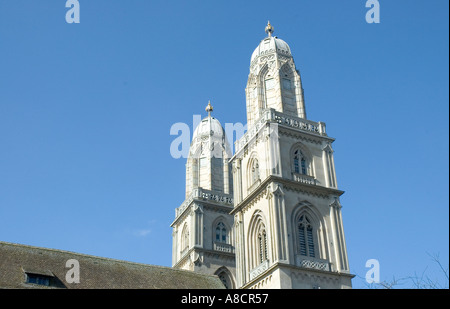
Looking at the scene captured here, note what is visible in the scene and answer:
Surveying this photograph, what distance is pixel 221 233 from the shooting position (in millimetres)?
62500

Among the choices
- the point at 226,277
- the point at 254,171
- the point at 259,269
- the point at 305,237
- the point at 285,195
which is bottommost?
the point at 259,269

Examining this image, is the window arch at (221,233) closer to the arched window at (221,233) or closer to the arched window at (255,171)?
the arched window at (221,233)

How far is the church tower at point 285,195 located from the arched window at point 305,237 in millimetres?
79

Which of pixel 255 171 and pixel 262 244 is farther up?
pixel 255 171

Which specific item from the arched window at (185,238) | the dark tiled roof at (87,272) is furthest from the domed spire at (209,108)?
the dark tiled roof at (87,272)

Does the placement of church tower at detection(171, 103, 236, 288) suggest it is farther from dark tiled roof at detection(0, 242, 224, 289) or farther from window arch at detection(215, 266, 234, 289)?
dark tiled roof at detection(0, 242, 224, 289)

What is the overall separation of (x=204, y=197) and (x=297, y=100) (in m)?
17.1

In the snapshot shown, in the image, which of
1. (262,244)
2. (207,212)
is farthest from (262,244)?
(207,212)

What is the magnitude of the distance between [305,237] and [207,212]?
1930cm

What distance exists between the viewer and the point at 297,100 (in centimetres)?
5188

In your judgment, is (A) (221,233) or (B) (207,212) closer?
(B) (207,212)

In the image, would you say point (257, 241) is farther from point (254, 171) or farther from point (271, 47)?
point (271, 47)
